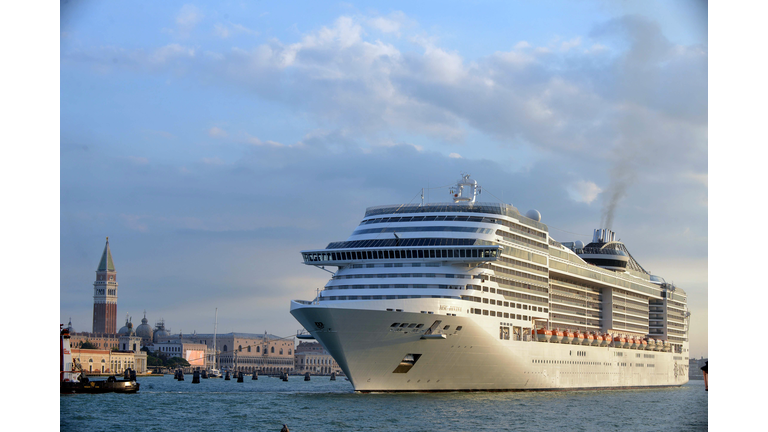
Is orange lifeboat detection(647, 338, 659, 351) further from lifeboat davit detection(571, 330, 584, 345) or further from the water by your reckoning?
the water

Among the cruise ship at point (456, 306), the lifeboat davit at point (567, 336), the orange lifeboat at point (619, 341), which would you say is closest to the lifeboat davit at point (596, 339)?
the cruise ship at point (456, 306)

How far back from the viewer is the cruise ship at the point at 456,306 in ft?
164

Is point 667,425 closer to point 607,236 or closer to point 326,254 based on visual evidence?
point 326,254

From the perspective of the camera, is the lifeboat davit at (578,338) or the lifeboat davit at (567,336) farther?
the lifeboat davit at (578,338)

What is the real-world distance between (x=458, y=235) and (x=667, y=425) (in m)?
17.6

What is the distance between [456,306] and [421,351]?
3.79m

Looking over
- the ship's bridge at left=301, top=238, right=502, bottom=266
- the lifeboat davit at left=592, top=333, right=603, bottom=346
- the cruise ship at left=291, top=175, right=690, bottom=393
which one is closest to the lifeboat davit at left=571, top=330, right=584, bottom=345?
the cruise ship at left=291, top=175, right=690, bottom=393

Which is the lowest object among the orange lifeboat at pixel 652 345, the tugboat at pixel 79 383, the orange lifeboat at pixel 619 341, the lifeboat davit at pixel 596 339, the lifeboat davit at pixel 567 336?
the tugboat at pixel 79 383

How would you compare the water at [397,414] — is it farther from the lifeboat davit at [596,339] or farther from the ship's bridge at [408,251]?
the lifeboat davit at [596,339]

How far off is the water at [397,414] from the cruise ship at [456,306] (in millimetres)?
1821

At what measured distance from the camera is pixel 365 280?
54.2 meters

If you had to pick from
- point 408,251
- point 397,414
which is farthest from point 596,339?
point 397,414

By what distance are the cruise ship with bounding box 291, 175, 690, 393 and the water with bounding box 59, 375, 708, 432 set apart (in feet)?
5.98

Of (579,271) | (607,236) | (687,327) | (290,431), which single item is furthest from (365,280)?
(687,327)
